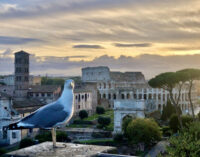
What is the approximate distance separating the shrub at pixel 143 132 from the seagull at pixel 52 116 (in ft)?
61.5

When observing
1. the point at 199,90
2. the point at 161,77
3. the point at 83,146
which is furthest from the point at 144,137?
the point at 199,90

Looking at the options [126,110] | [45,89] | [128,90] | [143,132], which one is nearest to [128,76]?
[128,90]

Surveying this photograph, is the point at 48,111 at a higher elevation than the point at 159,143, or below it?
higher

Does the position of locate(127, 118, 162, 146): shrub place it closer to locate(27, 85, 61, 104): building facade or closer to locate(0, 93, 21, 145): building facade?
locate(0, 93, 21, 145): building facade

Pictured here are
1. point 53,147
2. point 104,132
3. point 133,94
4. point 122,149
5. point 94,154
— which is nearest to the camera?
point 94,154

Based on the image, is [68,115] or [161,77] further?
[161,77]

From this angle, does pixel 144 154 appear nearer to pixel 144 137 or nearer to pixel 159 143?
pixel 144 137

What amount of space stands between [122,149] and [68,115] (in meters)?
20.2

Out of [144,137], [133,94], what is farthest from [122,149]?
[133,94]

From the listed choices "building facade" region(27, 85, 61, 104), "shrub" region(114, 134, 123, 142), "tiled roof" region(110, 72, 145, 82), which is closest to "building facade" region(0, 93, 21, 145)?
"shrub" region(114, 134, 123, 142)

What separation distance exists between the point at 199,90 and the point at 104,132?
56.4 meters

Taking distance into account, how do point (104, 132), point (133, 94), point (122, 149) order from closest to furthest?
point (122, 149) < point (104, 132) < point (133, 94)

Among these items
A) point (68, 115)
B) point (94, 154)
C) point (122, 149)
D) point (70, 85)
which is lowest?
point (122, 149)

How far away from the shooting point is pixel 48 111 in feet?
21.0
